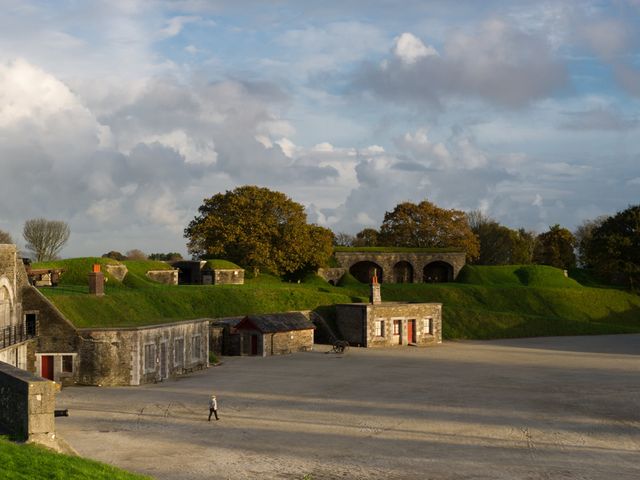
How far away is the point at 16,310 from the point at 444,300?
45.4 metres

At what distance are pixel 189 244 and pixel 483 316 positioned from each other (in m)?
30.6

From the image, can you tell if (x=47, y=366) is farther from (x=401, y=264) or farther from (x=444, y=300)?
(x=401, y=264)

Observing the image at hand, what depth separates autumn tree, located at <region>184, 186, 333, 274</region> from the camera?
7519 centimetres

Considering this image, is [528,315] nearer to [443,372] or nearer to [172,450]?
[443,372]

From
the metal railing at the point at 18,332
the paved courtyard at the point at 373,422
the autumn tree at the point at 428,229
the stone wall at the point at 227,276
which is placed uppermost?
the autumn tree at the point at 428,229

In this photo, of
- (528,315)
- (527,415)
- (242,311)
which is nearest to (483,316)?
(528,315)

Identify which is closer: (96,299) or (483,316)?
(96,299)

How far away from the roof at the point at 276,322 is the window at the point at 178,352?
29.3 ft

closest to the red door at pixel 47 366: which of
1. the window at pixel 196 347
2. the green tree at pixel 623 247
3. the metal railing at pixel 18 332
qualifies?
the metal railing at pixel 18 332

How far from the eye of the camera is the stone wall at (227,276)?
7162 cm

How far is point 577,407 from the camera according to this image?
32844 mm

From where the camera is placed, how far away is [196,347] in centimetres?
4419

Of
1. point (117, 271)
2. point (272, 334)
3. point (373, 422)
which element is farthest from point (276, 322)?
point (373, 422)

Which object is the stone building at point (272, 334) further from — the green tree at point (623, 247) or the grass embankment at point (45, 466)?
the green tree at point (623, 247)
